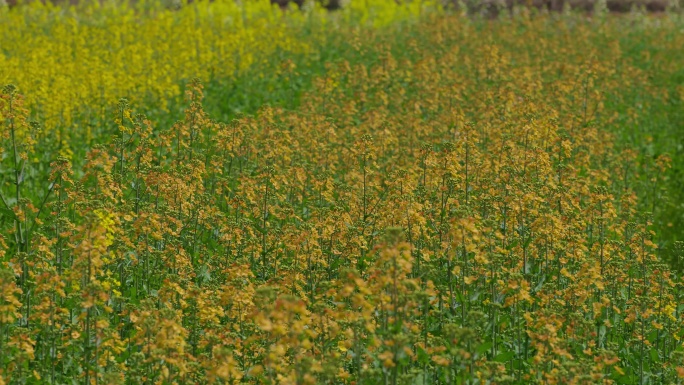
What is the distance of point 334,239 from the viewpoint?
773 cm

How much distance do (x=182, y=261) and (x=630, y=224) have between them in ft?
12.3

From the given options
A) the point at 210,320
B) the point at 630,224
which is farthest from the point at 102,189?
the point at 630,224

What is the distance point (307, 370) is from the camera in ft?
16.2

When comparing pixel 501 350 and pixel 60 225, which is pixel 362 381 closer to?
pixel 501 350

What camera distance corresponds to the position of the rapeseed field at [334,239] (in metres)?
5.80

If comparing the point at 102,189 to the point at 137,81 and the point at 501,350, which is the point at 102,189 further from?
the point at 137,81

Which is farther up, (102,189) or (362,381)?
(102,189)

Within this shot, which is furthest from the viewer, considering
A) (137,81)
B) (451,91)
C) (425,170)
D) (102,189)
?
(137,81)

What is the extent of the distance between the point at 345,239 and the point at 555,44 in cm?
1242

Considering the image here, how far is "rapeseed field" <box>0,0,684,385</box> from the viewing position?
5805mm

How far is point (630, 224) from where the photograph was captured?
8.34 metres

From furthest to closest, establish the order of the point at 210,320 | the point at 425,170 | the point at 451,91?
the point at 451,91 → the point at 425,170 → the point at 210,320

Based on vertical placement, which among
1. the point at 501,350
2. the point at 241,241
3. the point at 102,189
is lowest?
the point at 501,350

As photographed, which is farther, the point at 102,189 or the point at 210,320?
the point at 102,189
